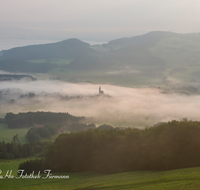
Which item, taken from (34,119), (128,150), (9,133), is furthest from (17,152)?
(34,119)

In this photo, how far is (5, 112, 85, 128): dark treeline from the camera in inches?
6127

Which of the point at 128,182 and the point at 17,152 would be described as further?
the point at 17,152

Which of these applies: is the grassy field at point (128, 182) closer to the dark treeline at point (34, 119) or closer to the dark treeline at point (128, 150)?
the dark treeline at point (128, 150)

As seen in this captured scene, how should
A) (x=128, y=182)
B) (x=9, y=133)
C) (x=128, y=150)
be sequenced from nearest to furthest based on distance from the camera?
(x=128, y=182) < (x=128, y=150) < (x=9, y=133)

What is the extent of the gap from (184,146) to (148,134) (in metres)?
8.82

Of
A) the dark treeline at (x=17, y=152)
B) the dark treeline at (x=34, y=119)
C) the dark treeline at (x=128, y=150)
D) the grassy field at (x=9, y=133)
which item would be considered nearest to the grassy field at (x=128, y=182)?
the dark treeline at (x=128, y=150)

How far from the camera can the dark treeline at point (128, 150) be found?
37312mm

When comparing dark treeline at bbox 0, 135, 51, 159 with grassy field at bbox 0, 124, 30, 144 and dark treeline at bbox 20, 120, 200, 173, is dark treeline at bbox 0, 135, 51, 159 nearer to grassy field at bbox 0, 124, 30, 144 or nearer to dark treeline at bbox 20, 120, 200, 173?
grassy field at bbox 0, 124, 30, 144

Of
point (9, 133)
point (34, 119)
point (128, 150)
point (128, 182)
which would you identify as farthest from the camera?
point (34, 119)

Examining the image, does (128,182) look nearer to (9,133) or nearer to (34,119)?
(9,133)

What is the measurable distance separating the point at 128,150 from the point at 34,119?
13556cm

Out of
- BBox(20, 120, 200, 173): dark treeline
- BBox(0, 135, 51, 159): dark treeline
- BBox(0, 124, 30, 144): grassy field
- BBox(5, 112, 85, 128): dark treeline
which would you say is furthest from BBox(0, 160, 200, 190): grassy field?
BBox(5, 112, 85, 128): dark treeline

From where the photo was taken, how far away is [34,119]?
168625 mm

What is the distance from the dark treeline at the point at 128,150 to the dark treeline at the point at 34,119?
10973 centimetres
